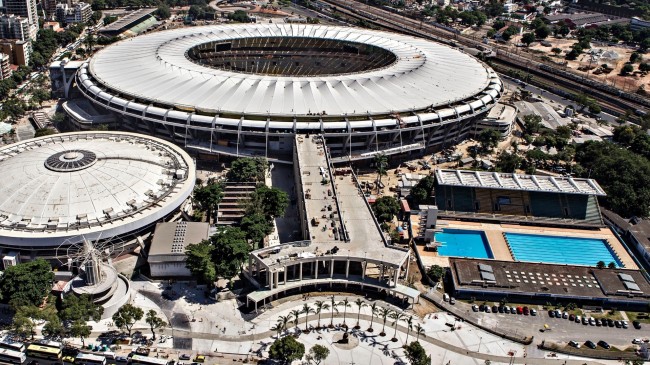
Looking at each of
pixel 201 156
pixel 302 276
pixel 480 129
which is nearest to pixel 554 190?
pixel 480 129

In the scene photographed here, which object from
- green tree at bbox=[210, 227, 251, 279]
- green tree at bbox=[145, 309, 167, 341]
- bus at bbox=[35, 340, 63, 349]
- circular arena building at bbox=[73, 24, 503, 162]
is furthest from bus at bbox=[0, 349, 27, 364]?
circular arena building at bbox=[73, 24, 503, 162]

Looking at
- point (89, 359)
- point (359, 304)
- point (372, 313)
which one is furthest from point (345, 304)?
point (89, 359)

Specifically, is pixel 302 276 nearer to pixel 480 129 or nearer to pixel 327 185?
pixel 327 185

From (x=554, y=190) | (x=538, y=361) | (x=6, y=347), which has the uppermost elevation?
(x=554, y=190)

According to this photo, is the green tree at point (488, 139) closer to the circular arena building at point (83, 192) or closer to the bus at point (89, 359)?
the circular arena building at point (83, 192)

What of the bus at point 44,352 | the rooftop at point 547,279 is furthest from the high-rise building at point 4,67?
the rooftop at point 547,279

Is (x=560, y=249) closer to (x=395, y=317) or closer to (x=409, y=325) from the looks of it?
(x=409, y=325)

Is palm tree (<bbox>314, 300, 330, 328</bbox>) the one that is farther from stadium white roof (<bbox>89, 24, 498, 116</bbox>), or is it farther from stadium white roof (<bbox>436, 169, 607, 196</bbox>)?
stadium white roof (<bbox>89, 24, 498, 116</bbox>)
